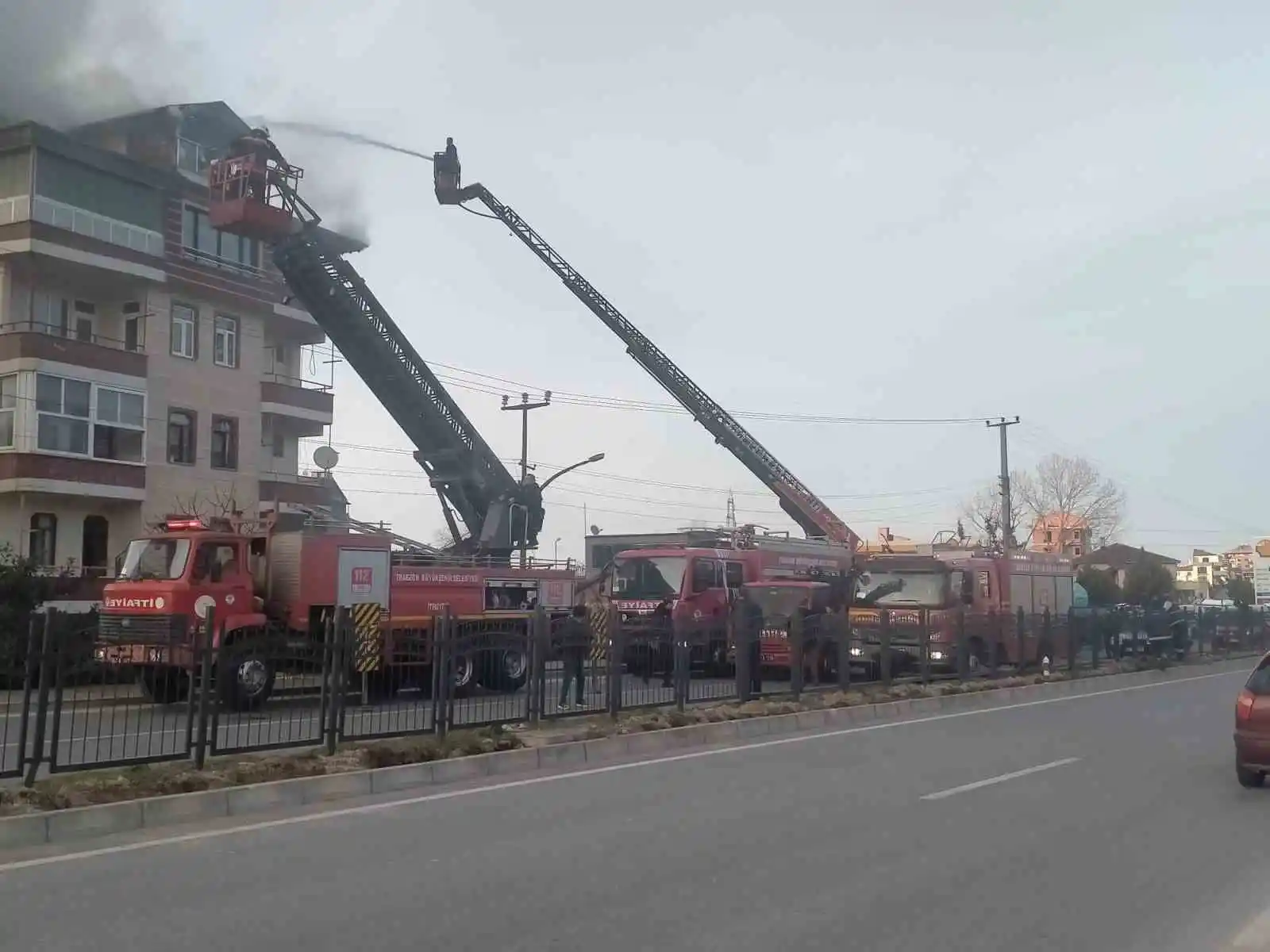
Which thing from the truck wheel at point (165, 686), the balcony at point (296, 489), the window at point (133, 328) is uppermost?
the window at point (133, 328)

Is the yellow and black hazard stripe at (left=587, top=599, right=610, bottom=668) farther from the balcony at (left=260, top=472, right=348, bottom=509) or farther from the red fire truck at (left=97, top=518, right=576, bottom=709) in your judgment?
the balcony at (left=260, top=472, right=348, bottom=509)

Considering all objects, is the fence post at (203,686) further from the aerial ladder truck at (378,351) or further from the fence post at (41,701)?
the aerial ladder truck at (378,351)

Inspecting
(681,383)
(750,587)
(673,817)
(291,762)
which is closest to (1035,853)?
(673,817)

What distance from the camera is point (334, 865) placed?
26.4ft

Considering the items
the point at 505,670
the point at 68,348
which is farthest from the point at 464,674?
the point at 68,348

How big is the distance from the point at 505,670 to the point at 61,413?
1997 cm

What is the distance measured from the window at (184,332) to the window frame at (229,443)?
1953 mm

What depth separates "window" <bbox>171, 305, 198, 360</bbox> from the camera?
34031 mm

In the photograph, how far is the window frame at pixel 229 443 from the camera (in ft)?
116

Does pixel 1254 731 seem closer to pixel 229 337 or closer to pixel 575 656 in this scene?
pixel 575 656

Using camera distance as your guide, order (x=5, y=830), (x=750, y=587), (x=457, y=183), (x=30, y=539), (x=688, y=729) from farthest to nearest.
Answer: (x=457, y=183)
(x=30, y=539)
(x=750, y=587)
(x=688, y=729)
(x=5, y=830)

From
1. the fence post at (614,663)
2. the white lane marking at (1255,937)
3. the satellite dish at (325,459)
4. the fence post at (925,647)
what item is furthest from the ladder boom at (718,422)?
the white lane marking at (1255,937)

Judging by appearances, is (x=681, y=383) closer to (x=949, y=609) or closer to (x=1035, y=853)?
(x=949, y=609)

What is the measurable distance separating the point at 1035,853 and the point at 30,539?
92.9 feet
